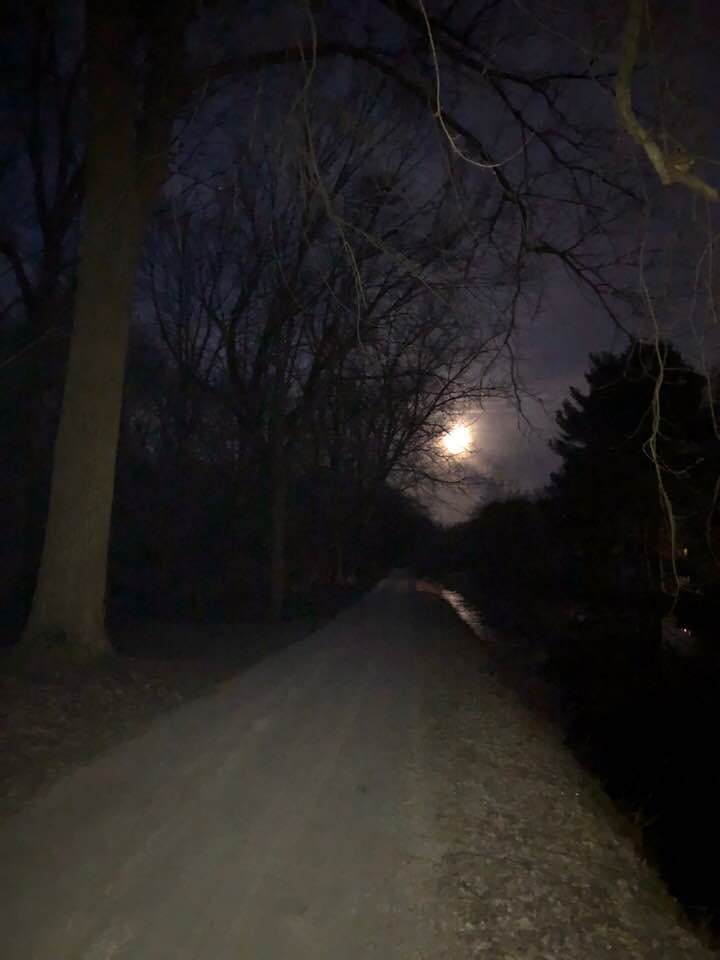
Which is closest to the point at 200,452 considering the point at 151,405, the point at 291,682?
the point at 151,405

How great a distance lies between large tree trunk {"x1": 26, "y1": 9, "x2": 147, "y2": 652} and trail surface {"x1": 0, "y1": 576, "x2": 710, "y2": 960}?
282 centimetres

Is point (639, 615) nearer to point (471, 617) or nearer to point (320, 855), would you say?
point (471, 617)

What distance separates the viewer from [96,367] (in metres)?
10.8

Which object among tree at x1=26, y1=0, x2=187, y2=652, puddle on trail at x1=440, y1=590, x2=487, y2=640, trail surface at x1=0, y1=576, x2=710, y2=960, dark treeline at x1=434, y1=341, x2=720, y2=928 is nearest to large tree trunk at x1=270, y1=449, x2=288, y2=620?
dark treeline at x1=434, y1=341, x2=720, y2=928

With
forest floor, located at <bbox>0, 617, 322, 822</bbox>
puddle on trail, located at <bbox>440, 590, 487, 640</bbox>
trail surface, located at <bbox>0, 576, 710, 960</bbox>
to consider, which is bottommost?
trail surface, located at <bbox>0, 576, 710, 960</bbox>

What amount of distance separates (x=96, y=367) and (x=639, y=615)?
72.2ft

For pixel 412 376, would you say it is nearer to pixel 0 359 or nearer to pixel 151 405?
pixel 151 405

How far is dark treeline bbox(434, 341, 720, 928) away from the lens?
42.3ft

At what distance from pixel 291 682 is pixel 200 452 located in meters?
18.9

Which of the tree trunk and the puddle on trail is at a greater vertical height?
the tree trunk

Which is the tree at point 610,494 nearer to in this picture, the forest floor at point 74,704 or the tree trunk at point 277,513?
the tree trunk at point 277,513

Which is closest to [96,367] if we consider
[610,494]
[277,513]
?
[277,513]

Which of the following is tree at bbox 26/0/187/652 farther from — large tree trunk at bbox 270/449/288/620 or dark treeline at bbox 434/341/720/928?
large tree trunk at bbox 270/449/288/620

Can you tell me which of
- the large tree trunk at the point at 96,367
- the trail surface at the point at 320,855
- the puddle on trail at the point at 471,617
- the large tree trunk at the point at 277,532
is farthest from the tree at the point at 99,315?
the puddle on trail at the point at 471,617
